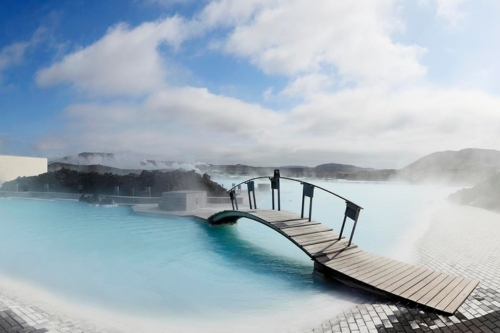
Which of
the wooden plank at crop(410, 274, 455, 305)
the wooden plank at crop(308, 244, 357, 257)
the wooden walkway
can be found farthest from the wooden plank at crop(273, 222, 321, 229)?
the wooden plank at crop(410, 274, 455, 305)

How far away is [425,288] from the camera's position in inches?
181

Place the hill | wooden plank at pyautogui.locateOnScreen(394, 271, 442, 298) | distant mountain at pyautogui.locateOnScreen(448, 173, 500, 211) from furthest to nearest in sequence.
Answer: the hill → distant mountain at pyautogui.locateOnScreen(448, 173, 500, 211) → wooden plank at pyautogui.locateOnScreen(394, 271, 442, 298)

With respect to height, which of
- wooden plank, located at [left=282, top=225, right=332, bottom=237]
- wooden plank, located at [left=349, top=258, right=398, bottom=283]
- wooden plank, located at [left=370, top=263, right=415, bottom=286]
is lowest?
wooden plank, located at [left=370, top=263, right=415, bottom=286]

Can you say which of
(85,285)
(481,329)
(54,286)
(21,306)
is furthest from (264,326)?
(54,286)

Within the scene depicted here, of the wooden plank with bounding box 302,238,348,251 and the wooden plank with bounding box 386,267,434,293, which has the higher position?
the wooden plank with bounding box 302,238,348,251

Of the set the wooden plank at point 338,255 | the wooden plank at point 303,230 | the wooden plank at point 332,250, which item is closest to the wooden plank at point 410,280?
the wooden plank at point 338,255

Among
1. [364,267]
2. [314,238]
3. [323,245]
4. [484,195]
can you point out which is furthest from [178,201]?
[484,195]

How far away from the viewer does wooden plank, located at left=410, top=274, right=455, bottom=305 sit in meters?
4.21

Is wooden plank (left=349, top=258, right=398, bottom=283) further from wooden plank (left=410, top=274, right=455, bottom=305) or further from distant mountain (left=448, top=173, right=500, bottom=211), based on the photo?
distant mountain (left=448, top=173, right=500, bottom=211)

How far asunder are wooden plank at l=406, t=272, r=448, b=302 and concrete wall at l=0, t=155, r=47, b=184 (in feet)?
112

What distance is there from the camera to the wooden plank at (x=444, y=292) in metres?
4.10

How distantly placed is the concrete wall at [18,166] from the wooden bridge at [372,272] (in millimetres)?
30369

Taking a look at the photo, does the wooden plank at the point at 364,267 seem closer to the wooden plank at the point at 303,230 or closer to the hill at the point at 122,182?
the wooden plank at the point at 303,230

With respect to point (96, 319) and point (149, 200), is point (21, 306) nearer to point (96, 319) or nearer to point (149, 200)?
point (96, 319)
